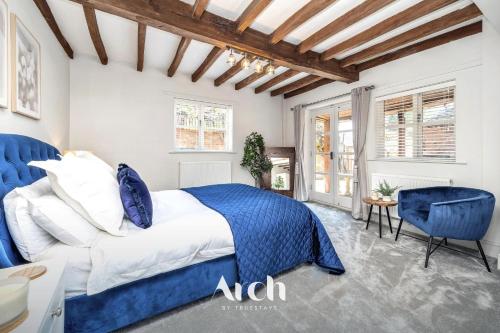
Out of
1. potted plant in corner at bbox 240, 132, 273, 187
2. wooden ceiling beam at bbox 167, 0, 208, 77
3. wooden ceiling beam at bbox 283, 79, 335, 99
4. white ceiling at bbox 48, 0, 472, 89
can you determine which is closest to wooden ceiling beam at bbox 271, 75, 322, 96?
wooden ceiling beam at bbox 283, 79, 335, 99

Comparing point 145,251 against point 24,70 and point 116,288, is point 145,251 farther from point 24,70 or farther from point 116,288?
point 24,70

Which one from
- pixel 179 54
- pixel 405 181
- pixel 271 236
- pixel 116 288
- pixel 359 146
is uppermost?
pixel 179 54

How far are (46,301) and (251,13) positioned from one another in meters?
2.46

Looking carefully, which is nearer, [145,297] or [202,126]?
[145,297]

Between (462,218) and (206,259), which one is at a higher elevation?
(462,218)

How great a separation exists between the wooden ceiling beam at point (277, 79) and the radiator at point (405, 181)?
2153mm

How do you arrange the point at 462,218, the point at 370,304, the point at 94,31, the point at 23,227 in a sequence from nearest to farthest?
the point at 23,227 → the point at 370,304 → the point at 462,218 → the point at 94,31

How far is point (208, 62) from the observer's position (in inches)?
132

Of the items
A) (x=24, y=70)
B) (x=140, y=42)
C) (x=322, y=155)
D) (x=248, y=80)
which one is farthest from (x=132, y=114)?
(x=322, y=155)

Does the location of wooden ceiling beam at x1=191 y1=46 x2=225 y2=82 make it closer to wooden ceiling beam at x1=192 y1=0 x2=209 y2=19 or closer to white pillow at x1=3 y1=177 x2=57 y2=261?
wooden ceiling beam at x1=192 y1=0 x2=209 y2=19

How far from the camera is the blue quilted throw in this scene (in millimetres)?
1684

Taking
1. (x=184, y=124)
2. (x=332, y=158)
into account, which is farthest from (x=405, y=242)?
(x=184, y=124)

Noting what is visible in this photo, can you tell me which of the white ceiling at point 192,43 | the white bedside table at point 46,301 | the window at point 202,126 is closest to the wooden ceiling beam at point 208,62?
the white ceiling at point 192,43

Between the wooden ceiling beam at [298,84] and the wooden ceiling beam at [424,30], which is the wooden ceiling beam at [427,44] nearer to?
the wooden ceiling beam at [424,30]
